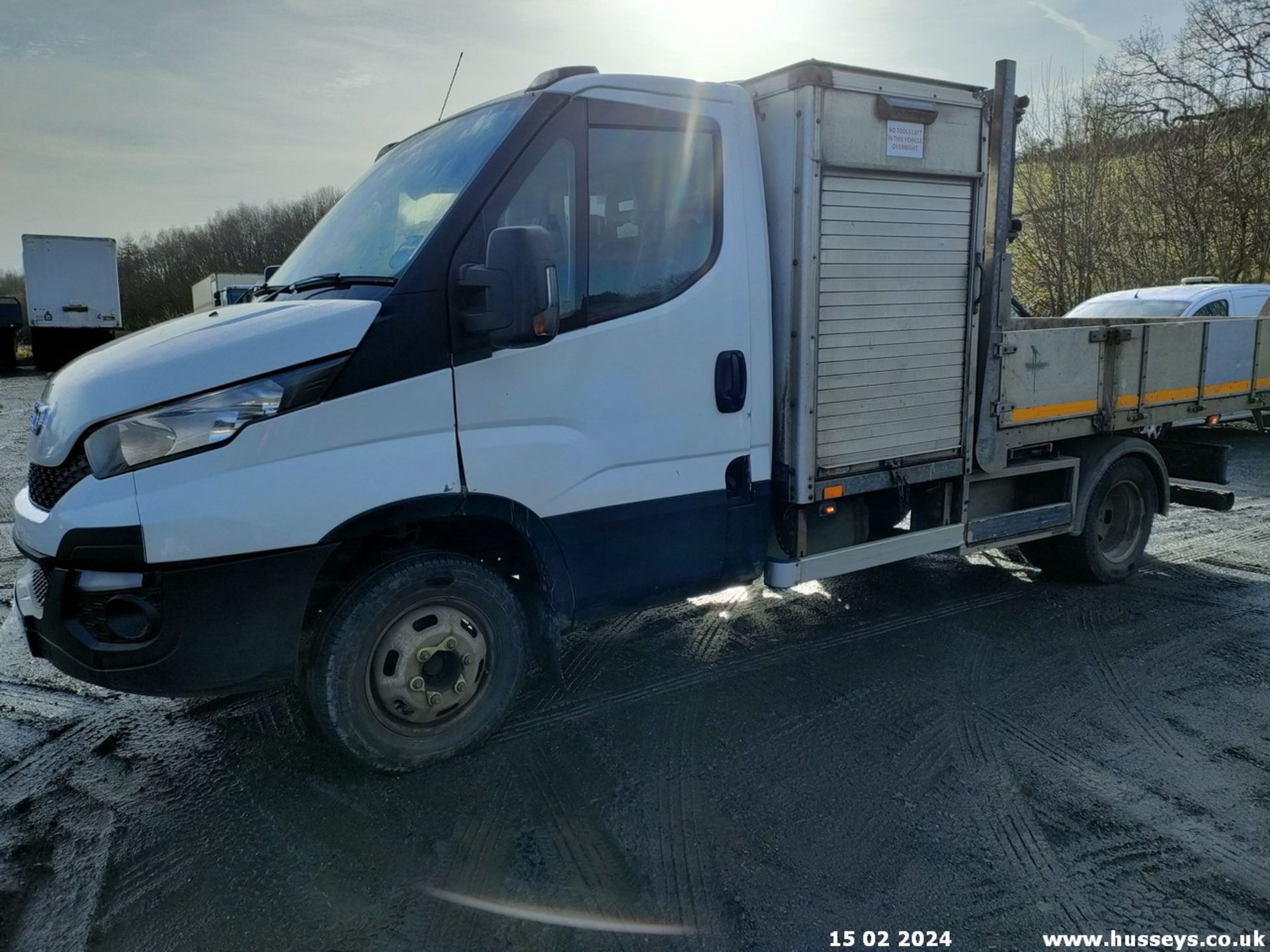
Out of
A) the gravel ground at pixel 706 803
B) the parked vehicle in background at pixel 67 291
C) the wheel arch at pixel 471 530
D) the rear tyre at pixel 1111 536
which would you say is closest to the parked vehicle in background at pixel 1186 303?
the rear tyre at pixel 1111 536

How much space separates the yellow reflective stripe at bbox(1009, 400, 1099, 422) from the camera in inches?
215

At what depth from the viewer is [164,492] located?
306 centimetres

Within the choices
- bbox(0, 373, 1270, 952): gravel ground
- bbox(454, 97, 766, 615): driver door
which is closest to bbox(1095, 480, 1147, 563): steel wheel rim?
bbox(0, 373, 1270, 952): gravel ground

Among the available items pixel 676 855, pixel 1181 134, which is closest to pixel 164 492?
pixel 676 855

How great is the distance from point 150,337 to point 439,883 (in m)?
2.40

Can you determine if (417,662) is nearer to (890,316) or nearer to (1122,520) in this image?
(890,316)

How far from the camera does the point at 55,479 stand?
10.7ft

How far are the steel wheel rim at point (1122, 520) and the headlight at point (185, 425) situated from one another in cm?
559

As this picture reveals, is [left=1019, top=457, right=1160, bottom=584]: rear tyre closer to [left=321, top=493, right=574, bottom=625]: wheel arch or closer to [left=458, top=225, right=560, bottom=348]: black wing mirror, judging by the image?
[left=321, top=493, right=574, bottom=625]: wheel arch

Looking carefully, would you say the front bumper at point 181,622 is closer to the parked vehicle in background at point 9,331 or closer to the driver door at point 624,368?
the driver door at point 624,368

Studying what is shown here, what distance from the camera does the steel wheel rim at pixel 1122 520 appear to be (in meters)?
6.39

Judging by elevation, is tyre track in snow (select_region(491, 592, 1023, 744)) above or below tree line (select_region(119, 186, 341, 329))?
below

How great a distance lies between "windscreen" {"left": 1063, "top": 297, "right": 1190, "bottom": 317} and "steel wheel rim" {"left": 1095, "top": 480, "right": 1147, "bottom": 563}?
636cm

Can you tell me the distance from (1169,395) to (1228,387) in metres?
0.76
